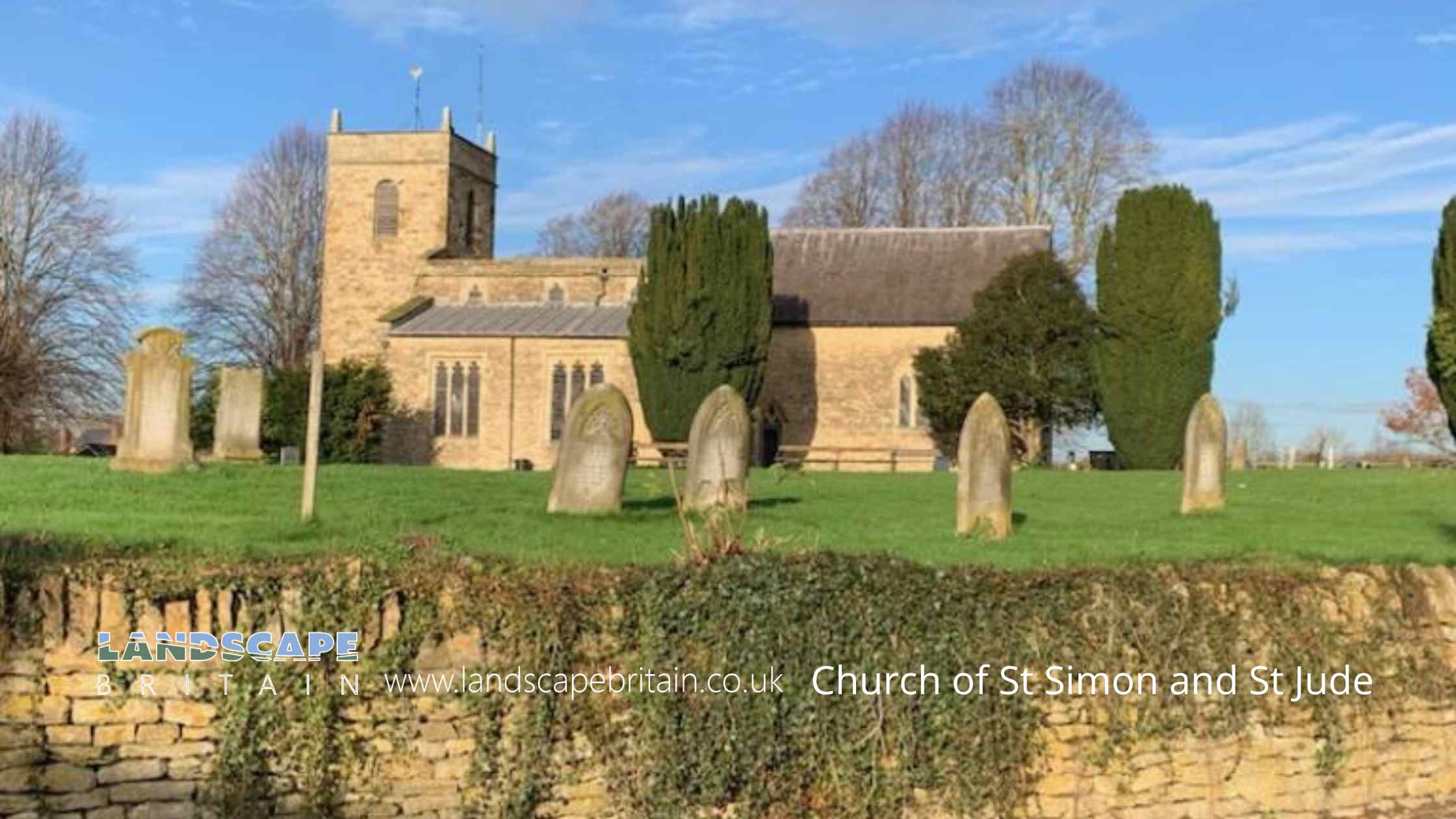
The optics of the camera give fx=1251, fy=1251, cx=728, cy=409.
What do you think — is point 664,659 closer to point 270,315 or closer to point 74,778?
point 74,778

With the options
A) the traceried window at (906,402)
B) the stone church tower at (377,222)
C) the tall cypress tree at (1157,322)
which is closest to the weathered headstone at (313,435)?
the tall cypress tree at (1157,322)

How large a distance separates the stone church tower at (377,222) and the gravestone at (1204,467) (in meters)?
30.8

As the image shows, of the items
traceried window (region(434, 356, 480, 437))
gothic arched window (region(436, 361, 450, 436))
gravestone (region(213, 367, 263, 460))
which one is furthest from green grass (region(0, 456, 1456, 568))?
gothic arched window (region(436, 361, 450, 436))

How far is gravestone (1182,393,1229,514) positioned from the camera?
49.5 ft

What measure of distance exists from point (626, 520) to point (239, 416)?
783 cm

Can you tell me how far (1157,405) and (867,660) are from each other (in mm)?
23754

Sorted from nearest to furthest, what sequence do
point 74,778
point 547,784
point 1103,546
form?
point 74,778
point 547,784
point 1103,546

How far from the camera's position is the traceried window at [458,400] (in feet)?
120

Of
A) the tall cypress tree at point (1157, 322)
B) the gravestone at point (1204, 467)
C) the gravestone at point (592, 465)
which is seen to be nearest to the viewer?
the gravestone at point (592, 465)

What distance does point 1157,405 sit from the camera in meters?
29.3

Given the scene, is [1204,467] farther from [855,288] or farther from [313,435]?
[855,288]

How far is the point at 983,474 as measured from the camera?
39.0 ft

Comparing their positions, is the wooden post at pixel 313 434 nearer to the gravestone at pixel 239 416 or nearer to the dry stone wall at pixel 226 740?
the dry stone wall at pixel 226 740

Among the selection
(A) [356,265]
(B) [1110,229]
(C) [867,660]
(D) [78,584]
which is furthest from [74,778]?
(A) [356,265]
